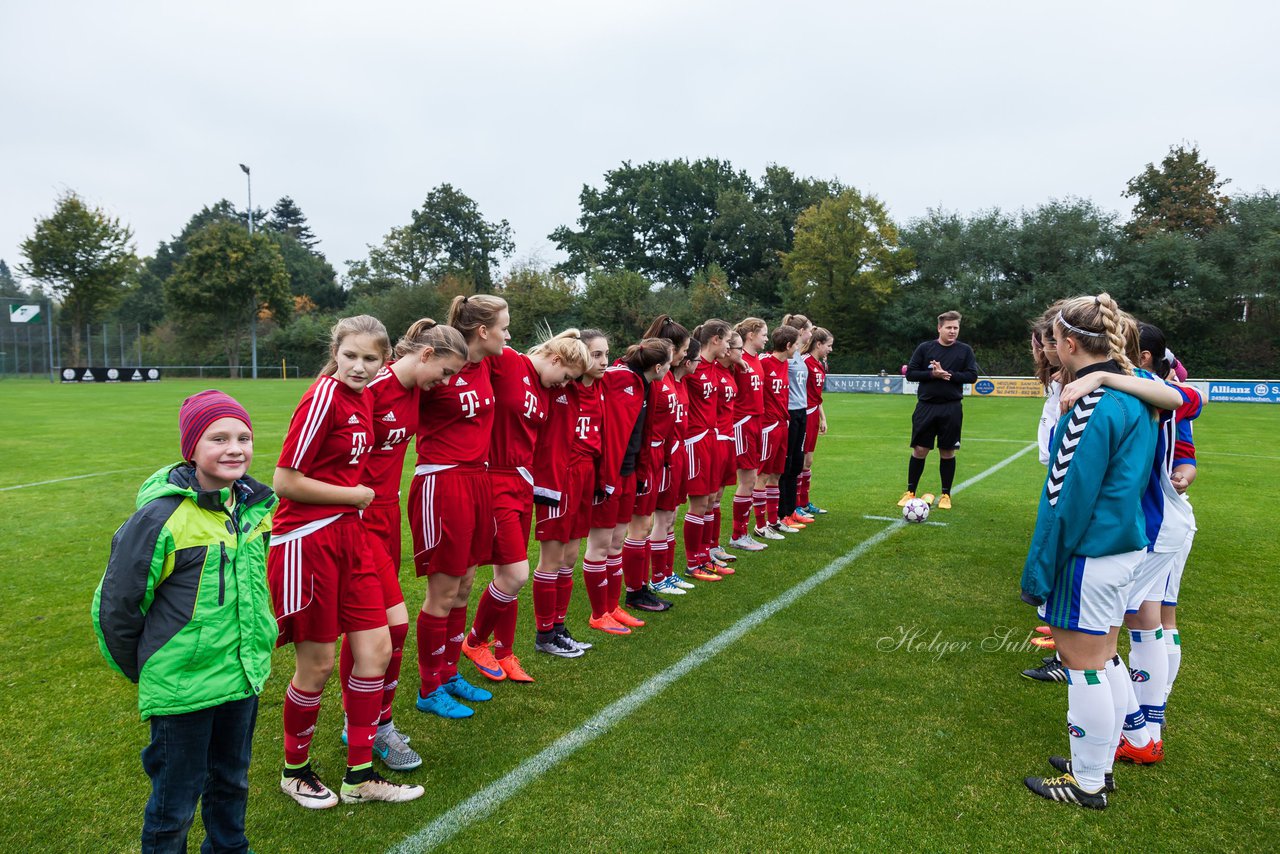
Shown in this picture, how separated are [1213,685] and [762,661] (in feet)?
8.09

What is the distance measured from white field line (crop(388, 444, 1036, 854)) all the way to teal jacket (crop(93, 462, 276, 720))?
0.96 m

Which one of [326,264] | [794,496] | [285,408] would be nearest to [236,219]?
[326,264]

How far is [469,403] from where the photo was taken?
145 inches

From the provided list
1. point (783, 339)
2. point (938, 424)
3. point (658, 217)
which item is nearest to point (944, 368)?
point (938, 424)

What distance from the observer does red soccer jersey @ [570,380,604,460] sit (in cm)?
450

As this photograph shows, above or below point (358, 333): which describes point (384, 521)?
below

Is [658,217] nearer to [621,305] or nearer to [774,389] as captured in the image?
[621,305]

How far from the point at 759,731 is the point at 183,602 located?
8.46 feet

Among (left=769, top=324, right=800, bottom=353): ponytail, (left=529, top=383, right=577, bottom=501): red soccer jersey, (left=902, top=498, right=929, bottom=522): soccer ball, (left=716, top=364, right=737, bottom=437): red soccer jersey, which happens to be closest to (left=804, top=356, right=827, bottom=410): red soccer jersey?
(left=769, top=324, right=800, bottom=353): ponytail

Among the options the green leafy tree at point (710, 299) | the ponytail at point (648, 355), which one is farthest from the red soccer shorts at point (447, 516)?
the green leafy tree at point (710, 299)

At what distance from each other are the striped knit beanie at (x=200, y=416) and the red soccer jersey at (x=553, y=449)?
206 cm

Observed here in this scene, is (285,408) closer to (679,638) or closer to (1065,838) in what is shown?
(679,638)

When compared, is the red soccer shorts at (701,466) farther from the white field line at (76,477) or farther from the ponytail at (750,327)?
the white field line at (76,477)

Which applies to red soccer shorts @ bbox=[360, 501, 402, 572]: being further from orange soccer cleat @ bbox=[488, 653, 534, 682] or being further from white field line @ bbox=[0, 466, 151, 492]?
white field line @ bbox=[0, 466, 151, 492]
